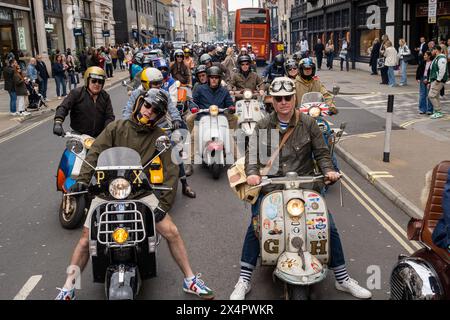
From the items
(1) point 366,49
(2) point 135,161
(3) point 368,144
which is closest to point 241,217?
(2) point 135,161

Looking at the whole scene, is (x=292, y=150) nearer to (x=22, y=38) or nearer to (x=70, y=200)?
(x=70, y=200)

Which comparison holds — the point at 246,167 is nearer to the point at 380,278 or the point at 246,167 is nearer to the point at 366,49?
the point at 380,278

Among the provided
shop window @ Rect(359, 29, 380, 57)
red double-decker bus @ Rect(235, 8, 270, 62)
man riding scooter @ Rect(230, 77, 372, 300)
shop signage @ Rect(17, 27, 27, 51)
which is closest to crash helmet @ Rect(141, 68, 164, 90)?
man riding scooter @ Rect(230, 77, 372, 300)

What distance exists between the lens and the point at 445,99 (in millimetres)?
17328

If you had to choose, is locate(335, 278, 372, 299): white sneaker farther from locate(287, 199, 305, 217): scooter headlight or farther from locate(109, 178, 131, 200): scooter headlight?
locate(109, 178, 131, 200): scooter headlight

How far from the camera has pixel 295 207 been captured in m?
4.01

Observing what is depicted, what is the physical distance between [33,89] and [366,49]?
812 inches

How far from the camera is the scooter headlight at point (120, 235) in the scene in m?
3.80

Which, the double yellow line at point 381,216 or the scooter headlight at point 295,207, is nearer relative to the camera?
the scooter headlight at point 295,207

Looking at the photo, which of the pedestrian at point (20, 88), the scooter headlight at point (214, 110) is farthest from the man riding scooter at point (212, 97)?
the pedestrian at point (20, 88)

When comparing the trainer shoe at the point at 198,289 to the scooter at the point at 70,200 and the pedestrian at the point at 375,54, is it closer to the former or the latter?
the scooter at the point at 70,200

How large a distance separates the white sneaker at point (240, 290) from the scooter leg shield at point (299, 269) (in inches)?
21.1

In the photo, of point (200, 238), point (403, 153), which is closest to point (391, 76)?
point (403, 153)

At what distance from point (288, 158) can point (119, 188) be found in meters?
1.56
